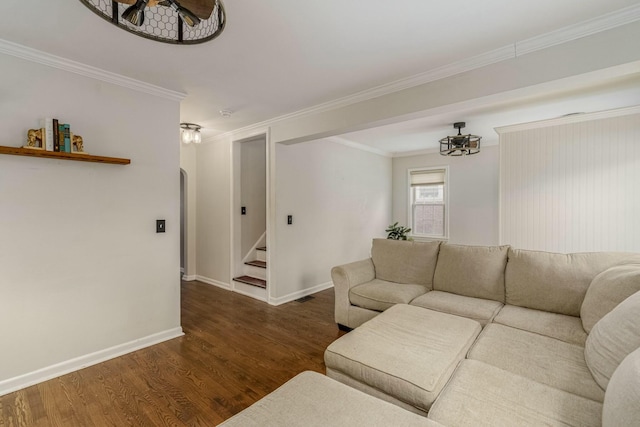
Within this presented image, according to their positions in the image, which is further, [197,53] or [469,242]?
[469,242]

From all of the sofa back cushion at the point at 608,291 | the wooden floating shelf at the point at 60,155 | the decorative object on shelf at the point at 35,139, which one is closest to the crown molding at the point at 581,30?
the sofa back cushion at the point at 608,291

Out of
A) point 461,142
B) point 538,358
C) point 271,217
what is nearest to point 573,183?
point 461,142

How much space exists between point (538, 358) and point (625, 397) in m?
0.84

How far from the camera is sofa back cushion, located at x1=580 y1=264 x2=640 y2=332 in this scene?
1.64 metres

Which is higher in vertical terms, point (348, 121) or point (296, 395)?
point (348, 121)

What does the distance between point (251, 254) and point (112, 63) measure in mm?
3149

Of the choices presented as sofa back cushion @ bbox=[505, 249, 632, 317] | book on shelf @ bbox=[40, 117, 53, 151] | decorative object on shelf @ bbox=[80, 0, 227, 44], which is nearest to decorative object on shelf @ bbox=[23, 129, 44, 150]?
book on shelf @ bbox=[40, 117, 53, 151]

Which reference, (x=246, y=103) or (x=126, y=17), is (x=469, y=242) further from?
(x=126, y=17)

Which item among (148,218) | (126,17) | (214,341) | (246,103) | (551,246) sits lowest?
(214,341)

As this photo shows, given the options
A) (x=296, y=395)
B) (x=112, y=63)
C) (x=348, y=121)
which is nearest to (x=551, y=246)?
(x=348, y=121)

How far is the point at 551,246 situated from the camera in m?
3.74

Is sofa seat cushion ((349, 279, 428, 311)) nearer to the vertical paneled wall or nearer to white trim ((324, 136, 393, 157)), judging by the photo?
the vertical paneled wall

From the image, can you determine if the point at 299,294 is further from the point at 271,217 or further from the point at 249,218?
the point at 249,218

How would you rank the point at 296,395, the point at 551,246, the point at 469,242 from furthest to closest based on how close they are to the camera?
the point at 469,242 < the point at 551,246 < the point at 296,395
